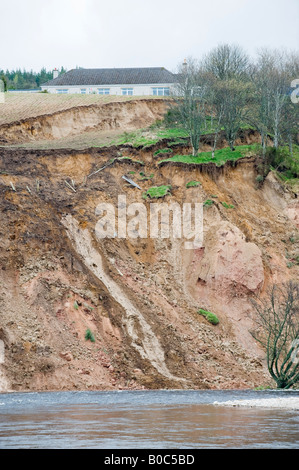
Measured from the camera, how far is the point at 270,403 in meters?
29.7

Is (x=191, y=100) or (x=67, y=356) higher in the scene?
(x=191, y=100)

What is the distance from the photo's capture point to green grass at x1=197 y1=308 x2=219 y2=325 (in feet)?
143

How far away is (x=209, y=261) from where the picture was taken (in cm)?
4719

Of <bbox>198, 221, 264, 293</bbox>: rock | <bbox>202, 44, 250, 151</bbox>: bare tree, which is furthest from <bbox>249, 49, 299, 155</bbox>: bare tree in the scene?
<bbox>198, 221, 264, 293</bbox>: rock

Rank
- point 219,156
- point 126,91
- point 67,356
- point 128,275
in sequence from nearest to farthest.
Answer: point 67,356 → point 128,275 → point 219,156 → point 126,91

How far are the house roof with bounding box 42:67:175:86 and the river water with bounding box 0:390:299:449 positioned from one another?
5141cm

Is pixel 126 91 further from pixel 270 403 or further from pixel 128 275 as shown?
pixel 270 403

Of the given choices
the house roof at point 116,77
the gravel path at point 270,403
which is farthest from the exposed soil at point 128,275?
Answer: the house roof at point 116,77

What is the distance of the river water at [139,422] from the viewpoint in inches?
743

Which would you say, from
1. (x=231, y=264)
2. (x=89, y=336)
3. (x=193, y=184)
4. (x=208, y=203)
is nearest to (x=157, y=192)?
(x=193, y=184)

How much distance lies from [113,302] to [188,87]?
24352mm

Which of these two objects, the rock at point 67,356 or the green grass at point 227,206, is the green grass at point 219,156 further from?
the rock at point 67,356

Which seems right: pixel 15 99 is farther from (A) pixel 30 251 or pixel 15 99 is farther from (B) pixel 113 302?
(B) pixel 113 302

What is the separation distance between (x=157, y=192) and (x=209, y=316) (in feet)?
40.4
